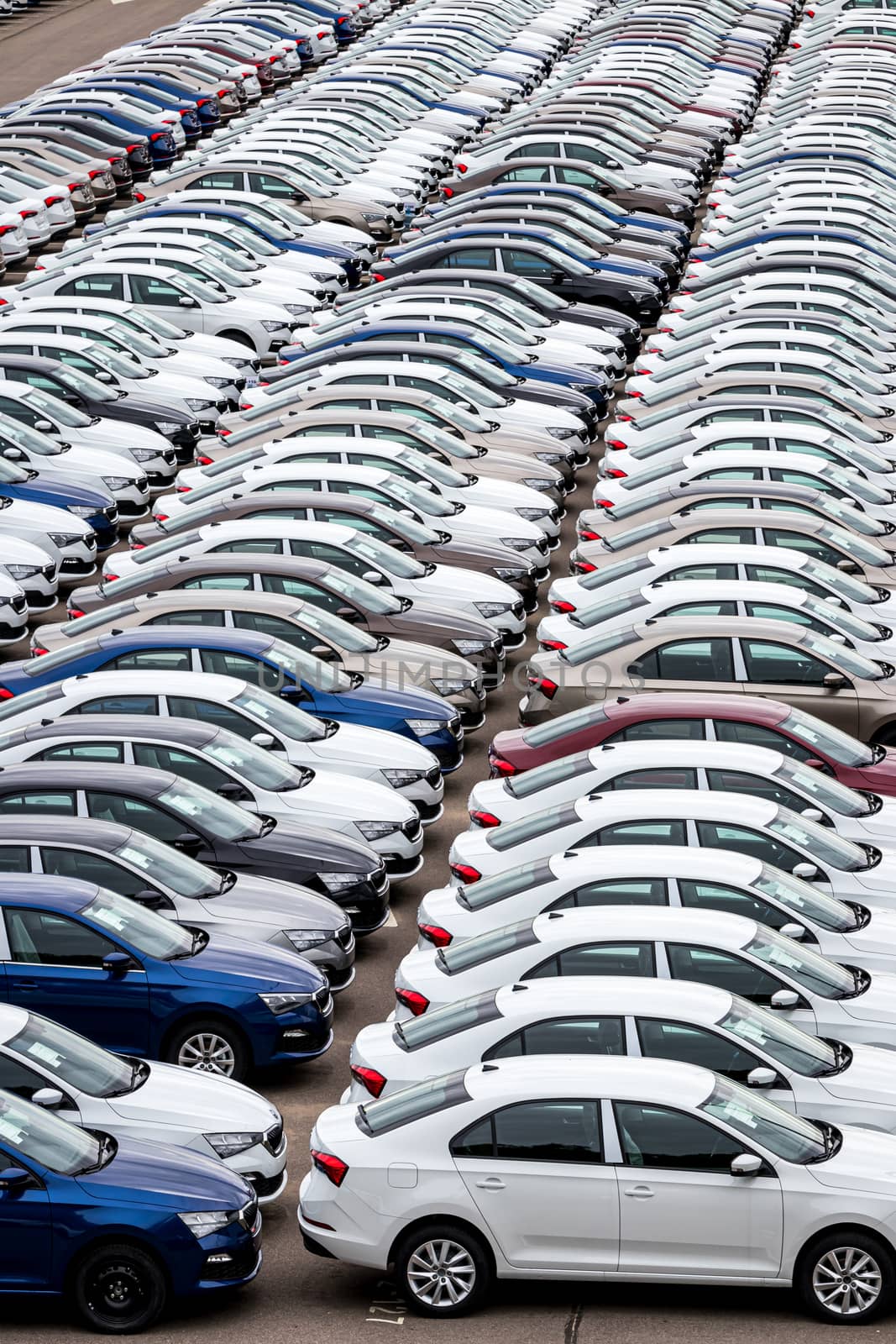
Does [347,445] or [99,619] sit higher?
[347,445]

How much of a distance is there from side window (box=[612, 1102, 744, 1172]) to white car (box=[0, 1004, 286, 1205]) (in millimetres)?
2061

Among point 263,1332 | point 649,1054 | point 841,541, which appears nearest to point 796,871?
point 649,1054

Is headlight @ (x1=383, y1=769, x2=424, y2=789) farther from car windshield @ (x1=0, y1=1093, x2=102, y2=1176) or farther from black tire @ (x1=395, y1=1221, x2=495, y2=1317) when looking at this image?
black tire @ (x1=395, y1=1221, x2=495, y2=1317)

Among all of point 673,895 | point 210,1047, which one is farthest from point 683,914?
point 210,1047

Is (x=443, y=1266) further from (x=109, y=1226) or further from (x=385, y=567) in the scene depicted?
(x=385, y=567)

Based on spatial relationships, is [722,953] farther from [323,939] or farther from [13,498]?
[13,498]

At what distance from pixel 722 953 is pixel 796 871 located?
1.59 metres

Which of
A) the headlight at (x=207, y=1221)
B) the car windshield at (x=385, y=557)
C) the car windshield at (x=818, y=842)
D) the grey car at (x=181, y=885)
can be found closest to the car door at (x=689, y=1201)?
the headlight at (x=207, y=1221)

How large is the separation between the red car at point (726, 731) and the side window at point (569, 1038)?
3969 millimetres

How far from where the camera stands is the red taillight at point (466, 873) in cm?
1382

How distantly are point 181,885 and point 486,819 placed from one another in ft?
6.95

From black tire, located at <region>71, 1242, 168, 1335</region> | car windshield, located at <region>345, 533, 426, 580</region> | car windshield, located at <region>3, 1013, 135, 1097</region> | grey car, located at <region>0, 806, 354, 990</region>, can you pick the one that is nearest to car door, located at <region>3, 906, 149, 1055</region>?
grey car, located at <region>0, 806, 354, 990</region>

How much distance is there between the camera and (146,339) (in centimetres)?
2547

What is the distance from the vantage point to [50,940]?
41.7 ft
